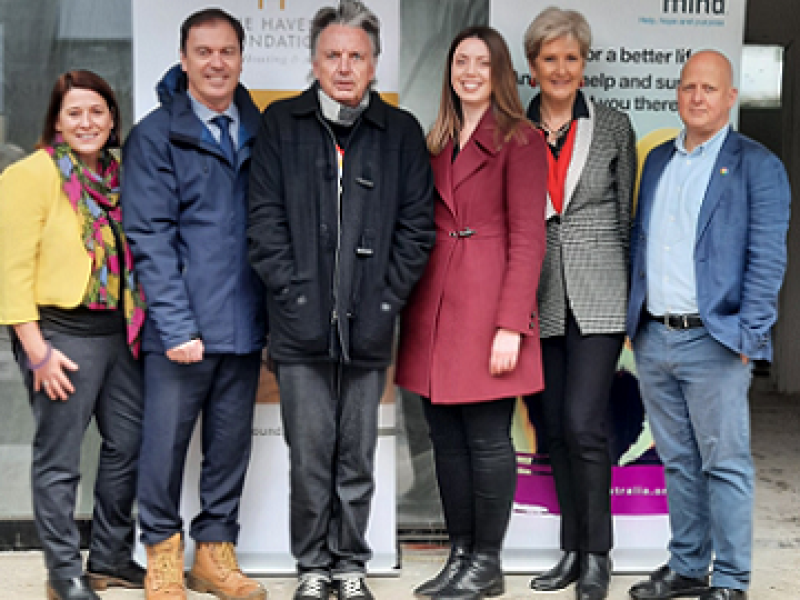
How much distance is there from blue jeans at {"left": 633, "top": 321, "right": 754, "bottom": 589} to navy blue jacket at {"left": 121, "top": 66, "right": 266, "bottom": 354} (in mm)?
1357

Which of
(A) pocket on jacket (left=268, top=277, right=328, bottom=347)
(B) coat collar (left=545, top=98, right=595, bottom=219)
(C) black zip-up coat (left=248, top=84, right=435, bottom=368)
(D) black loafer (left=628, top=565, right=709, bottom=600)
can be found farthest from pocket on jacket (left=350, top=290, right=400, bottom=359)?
(D) black loafer (left=628, top=565, right=709, bottom=600)

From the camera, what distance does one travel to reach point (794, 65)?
783 cm

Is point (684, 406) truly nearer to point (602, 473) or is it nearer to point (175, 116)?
point (602, 473)

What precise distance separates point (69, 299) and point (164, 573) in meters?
0.96

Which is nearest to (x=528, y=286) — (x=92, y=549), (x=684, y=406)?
(x=684, y=406)

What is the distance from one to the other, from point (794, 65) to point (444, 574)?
615cm

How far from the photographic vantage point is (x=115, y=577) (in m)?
3.36

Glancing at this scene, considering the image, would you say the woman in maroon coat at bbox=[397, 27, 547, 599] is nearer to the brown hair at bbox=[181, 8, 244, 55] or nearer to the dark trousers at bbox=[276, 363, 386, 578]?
the dark trousers at bbox=[276, 363, 386, 578]

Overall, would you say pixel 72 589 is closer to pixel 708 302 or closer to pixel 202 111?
pixel 202 111

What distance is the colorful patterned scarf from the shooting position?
118 inches

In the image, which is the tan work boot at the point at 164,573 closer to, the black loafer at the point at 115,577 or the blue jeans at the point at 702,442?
the black loafer at the point at 115,577

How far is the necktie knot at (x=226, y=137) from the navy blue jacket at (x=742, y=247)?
1.52 m

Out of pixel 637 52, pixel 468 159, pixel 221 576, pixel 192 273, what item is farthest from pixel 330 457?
pixel 637 52

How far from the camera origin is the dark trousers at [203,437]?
3.12 meters
